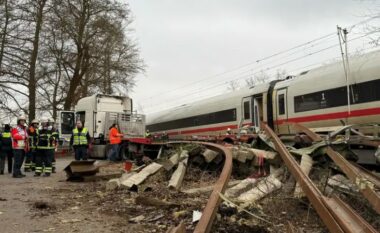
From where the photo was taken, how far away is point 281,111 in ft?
55.5

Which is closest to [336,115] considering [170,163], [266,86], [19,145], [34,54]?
→ [266,86]

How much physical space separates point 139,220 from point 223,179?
1311mm

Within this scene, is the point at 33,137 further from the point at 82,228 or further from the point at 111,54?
the point at 111,54

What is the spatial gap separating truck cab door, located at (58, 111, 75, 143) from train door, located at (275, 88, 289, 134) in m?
11.9

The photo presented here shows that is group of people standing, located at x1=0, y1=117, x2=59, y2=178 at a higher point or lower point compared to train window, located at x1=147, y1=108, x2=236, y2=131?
lower

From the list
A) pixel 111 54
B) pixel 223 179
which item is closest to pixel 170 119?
pixel 111 54

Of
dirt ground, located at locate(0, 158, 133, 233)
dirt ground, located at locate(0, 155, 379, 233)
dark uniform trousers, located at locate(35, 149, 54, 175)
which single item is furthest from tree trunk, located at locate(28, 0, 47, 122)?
dirt ground, located at locate(0, 155, 379, 233)

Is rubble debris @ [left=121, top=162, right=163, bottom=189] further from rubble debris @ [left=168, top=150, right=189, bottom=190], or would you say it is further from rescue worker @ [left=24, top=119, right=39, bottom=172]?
rescue worker @ [left=24, top=119, right=39, bottom=172]

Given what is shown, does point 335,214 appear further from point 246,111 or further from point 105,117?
point 105,117

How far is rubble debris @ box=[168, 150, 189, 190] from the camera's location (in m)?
8.50

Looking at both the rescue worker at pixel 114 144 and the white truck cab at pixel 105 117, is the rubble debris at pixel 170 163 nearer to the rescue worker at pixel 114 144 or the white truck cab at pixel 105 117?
the rescue worker at pixel 114 144

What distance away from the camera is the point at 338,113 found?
46.0 ft

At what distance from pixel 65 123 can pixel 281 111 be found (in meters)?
12.3

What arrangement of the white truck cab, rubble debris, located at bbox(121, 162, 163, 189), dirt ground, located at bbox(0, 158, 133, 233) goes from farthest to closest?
the white truck cab
rubble debris, located at bbox(121, 162, 163, 189)
dirt ground, located at bbox(0, 158, 133, 233)
